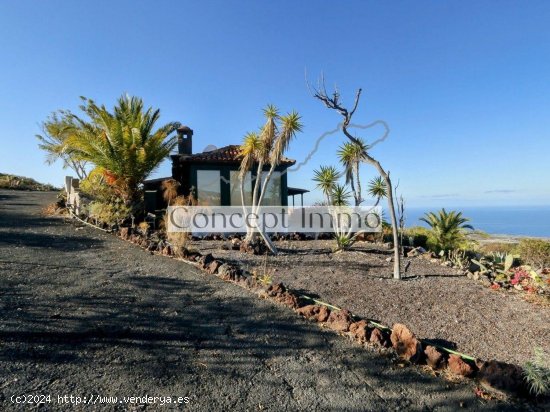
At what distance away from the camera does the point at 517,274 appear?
7.96 metres

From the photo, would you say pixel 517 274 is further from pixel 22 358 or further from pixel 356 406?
pixel 22 358

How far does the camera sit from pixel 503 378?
342cm

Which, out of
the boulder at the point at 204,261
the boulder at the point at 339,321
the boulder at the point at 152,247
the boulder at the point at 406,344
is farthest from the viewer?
the boulder at the point at 152,247

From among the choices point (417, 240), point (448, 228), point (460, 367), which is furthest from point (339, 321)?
point (417, 240)

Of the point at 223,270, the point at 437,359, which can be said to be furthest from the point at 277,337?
the point at 223,270

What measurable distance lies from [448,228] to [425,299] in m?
7.30

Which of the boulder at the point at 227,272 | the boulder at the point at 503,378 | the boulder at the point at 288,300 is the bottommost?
the boulder at the point at 503,378

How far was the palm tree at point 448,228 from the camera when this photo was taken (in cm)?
1231

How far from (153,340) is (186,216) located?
690cm

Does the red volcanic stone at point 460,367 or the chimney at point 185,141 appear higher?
the chimney at point 185,141

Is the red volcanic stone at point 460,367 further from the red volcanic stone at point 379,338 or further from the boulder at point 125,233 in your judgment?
the boulder at point 125,233

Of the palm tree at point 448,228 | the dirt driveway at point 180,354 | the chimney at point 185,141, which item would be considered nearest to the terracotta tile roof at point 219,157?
the chimney at point 185,141

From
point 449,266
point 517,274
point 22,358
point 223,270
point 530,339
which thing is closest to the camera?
point 22,358

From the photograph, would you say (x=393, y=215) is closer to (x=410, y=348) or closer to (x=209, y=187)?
(x=410, y=348)
